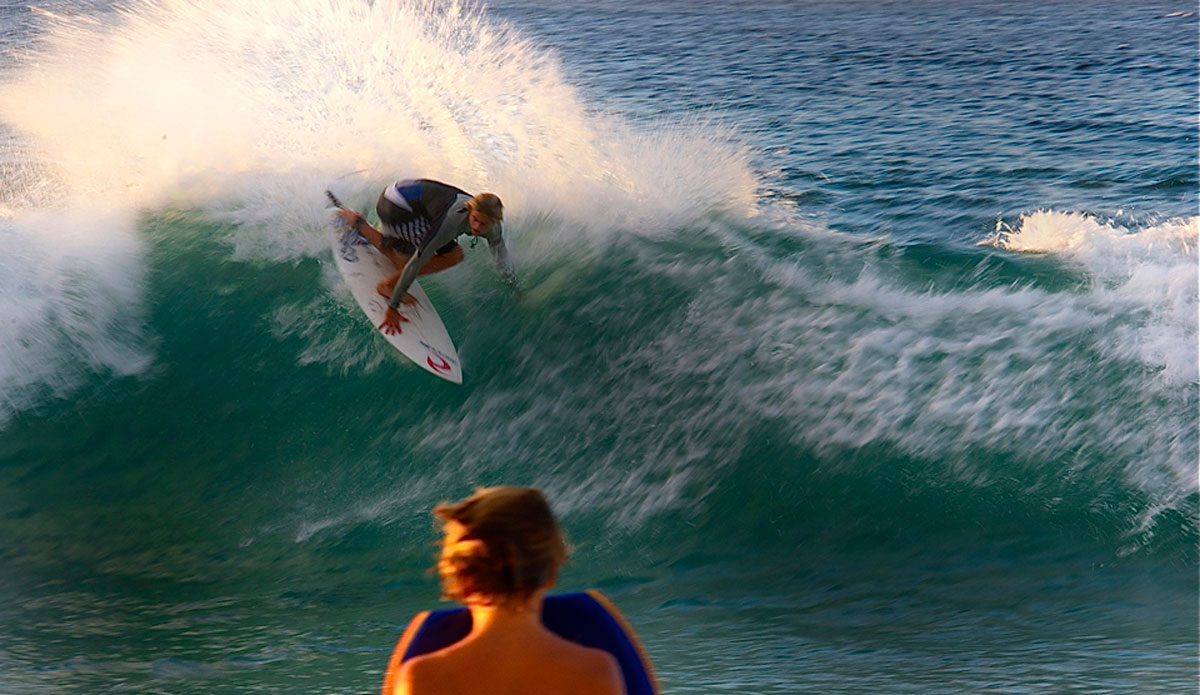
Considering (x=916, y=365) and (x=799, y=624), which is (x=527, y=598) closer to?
(x=799, y=624)

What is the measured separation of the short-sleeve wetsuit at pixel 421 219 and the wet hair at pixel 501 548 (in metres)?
4.11

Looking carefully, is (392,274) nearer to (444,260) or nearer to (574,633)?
(444,260)

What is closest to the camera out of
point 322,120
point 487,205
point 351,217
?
point 487,205

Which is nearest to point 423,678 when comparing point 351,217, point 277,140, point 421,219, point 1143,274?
point 421,219

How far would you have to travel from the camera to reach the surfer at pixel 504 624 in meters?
1.15

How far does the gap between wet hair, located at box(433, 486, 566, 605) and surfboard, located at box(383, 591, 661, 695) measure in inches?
1.6

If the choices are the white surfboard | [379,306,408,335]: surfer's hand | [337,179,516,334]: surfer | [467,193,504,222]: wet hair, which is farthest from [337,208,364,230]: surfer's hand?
[467,193,504,222]: wet hair

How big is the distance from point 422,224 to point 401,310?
526 millimetres

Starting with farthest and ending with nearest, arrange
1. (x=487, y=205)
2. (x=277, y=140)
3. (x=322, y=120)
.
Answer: (x=322, y=120), (x=277, y=140), (x=487, y=205)

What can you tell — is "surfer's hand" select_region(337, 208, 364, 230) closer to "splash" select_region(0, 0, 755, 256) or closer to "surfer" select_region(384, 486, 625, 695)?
"splash" select_region(0, 0, 755, 256)

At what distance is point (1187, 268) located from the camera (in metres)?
5.78

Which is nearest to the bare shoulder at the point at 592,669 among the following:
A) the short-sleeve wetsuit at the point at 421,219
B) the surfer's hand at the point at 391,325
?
the short-sleeve wetsuit at the point at 421,219

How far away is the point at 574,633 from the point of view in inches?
46.9

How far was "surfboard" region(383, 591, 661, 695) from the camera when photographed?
3.89ft
